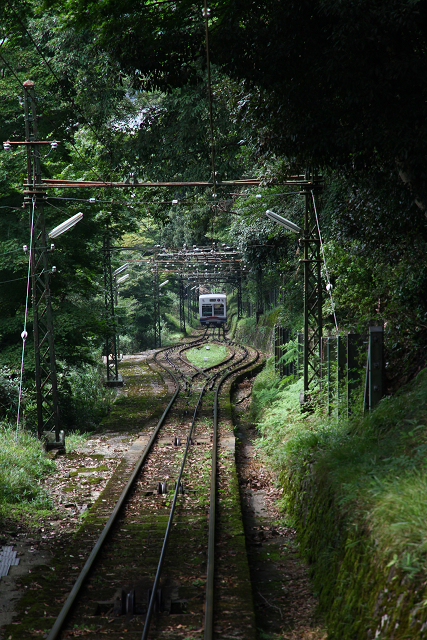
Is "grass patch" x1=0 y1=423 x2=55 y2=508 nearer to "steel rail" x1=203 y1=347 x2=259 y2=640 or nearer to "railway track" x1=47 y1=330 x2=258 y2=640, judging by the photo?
"railway track" x1=47 y1=330 x2=258 y2=640

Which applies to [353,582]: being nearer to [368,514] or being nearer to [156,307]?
[368,514]

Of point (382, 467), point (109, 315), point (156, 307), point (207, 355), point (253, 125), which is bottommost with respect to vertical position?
point (207, 355)

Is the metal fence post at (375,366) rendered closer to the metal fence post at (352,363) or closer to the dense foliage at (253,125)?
the dense foliage at (253,125)

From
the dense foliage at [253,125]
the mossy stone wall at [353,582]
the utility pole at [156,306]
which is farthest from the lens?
the utility pole at [156,306]

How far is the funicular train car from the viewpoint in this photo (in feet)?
141

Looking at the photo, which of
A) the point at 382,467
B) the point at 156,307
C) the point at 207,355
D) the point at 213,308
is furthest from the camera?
the point at 156,307

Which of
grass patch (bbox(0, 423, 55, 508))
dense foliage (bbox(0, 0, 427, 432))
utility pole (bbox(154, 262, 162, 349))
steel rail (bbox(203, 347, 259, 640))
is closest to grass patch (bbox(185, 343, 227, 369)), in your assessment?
utility pole (bbox(154, 262, 162, 349))

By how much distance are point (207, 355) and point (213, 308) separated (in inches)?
326

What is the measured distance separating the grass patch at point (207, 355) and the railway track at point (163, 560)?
18104mm

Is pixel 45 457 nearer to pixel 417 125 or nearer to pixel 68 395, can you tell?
pixel 68 395

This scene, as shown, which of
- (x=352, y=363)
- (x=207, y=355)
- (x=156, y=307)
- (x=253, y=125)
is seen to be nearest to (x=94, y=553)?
(x=352, y=363)

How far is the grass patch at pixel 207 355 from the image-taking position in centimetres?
3127

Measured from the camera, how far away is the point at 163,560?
6.69 metres

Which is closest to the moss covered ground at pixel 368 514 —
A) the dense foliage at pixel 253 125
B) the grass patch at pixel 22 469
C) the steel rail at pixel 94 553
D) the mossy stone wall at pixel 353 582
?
the mossy stone wall at pixel 353 582
